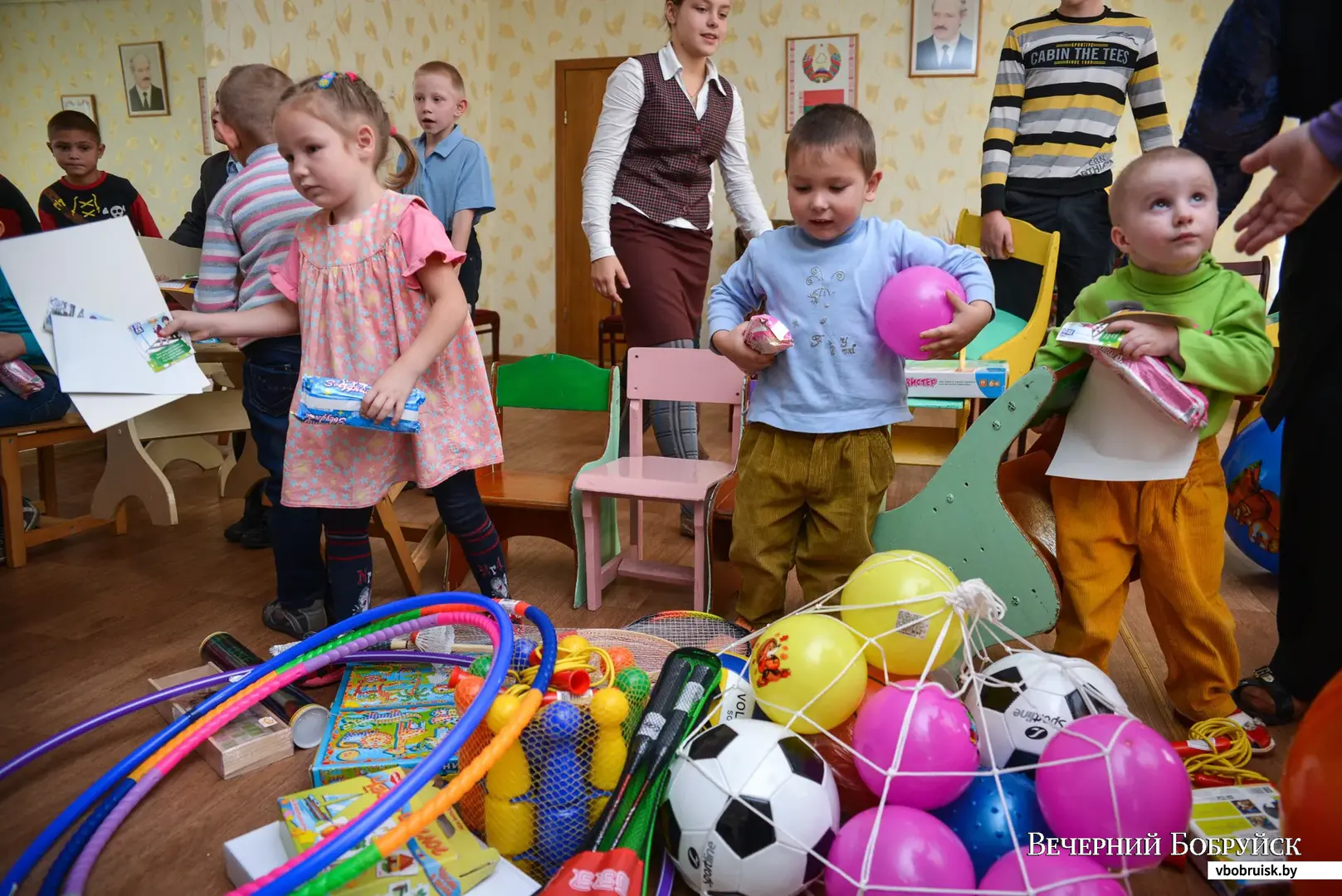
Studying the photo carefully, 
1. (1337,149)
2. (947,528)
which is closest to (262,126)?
(947,528)

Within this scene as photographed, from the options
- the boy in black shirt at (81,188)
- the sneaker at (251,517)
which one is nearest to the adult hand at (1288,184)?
the sneaker at (251,517)

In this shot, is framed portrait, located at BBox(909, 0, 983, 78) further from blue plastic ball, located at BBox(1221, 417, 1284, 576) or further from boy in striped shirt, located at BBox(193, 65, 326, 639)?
boy in striped shirt, located at BBox(193, 65, 326, 639)

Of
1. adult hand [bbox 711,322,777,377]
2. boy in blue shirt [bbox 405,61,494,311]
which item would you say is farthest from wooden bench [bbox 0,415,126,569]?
adult hand [bbox 711,322,777,377]

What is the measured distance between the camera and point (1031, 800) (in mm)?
1196

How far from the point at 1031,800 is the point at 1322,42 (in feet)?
4.18

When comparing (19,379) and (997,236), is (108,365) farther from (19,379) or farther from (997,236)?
(997,236)

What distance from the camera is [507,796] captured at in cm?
125

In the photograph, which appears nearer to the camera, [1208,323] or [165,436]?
[1208,323]

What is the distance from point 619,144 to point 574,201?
14.3ft

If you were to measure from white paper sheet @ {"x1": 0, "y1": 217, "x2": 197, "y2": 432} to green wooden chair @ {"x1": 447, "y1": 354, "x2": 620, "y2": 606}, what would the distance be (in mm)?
857

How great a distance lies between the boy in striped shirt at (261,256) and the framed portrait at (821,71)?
4.55m

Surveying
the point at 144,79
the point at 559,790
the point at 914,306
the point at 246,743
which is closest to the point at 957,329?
the point at 914,306

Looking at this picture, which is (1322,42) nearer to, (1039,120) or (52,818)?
(1039,120)

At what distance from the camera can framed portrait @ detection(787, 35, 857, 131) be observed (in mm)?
5863
